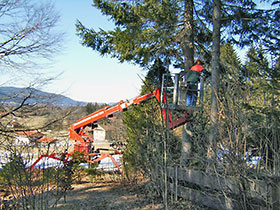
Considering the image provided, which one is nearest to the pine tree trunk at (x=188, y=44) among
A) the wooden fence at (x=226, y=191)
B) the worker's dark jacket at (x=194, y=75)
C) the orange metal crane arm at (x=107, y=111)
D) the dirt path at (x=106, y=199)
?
the orange metal crane arm at (x=107, y=111)

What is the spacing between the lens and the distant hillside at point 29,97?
722 centimetres

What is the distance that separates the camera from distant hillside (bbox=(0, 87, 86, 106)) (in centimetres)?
722

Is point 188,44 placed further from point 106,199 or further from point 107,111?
point 106,199

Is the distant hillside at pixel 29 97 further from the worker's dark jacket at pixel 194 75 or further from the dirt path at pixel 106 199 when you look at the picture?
the worker's dark jacket at pixel 194 75

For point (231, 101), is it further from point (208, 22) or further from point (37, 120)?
point (208, 22)

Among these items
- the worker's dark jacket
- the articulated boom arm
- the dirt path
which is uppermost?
the worker's dark jacket

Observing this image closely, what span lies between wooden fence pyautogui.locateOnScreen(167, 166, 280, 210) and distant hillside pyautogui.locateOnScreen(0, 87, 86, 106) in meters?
3.78

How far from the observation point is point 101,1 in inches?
408

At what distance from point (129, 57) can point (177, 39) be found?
202 cm

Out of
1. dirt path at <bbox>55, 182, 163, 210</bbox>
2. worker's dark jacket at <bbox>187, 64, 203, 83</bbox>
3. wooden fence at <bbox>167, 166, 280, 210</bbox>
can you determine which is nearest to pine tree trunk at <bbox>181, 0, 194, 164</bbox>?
worker's dark jacket at <bbox>187, 64, 203, 83</bbox>

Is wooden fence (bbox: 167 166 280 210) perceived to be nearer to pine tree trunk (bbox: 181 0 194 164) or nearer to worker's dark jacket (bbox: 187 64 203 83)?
worker's dark jacket (bbox: 187 64 203 83)

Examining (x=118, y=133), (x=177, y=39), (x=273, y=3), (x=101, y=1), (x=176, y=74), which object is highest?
(x=101, y=1)

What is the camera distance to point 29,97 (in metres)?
7.32

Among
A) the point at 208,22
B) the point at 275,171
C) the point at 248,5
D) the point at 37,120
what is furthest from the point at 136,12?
the point at 275,171
